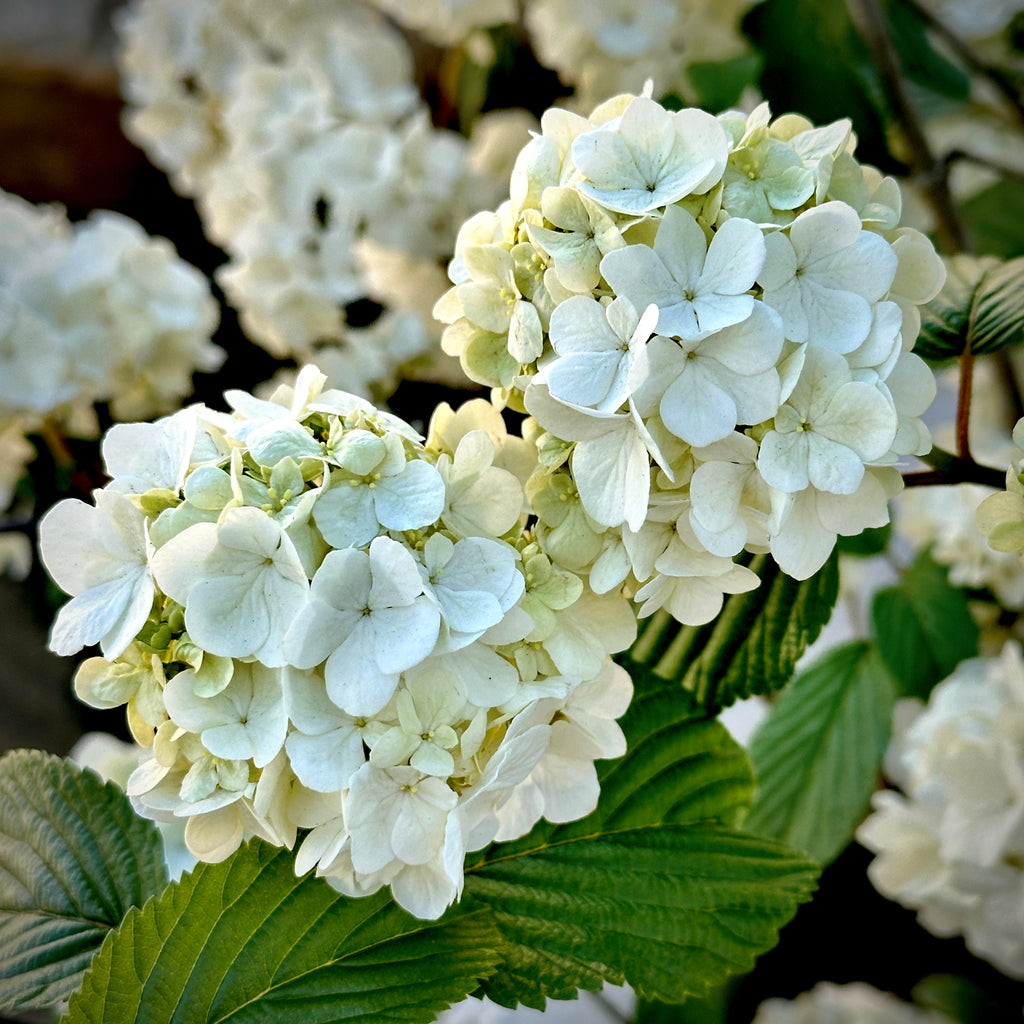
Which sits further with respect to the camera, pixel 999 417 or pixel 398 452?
pixel 999 417

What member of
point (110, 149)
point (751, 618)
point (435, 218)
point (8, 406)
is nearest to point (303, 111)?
point (435, 218)

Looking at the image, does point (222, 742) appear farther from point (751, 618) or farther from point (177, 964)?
point (751, 618)

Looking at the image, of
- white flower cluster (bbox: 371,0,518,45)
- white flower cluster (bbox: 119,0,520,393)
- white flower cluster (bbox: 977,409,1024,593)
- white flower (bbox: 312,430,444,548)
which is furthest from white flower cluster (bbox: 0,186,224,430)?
white flower cluster (bbox: 977,409,1024,593)

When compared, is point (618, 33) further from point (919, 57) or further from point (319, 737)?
point (319, 737)

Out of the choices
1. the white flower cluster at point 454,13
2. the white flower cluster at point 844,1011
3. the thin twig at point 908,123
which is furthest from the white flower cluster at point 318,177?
the white flower cluster at point 844,1011

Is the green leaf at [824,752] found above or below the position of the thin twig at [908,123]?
below

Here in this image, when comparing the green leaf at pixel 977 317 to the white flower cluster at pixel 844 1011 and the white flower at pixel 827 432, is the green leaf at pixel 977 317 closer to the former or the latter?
the white flower at pixel 827 432
